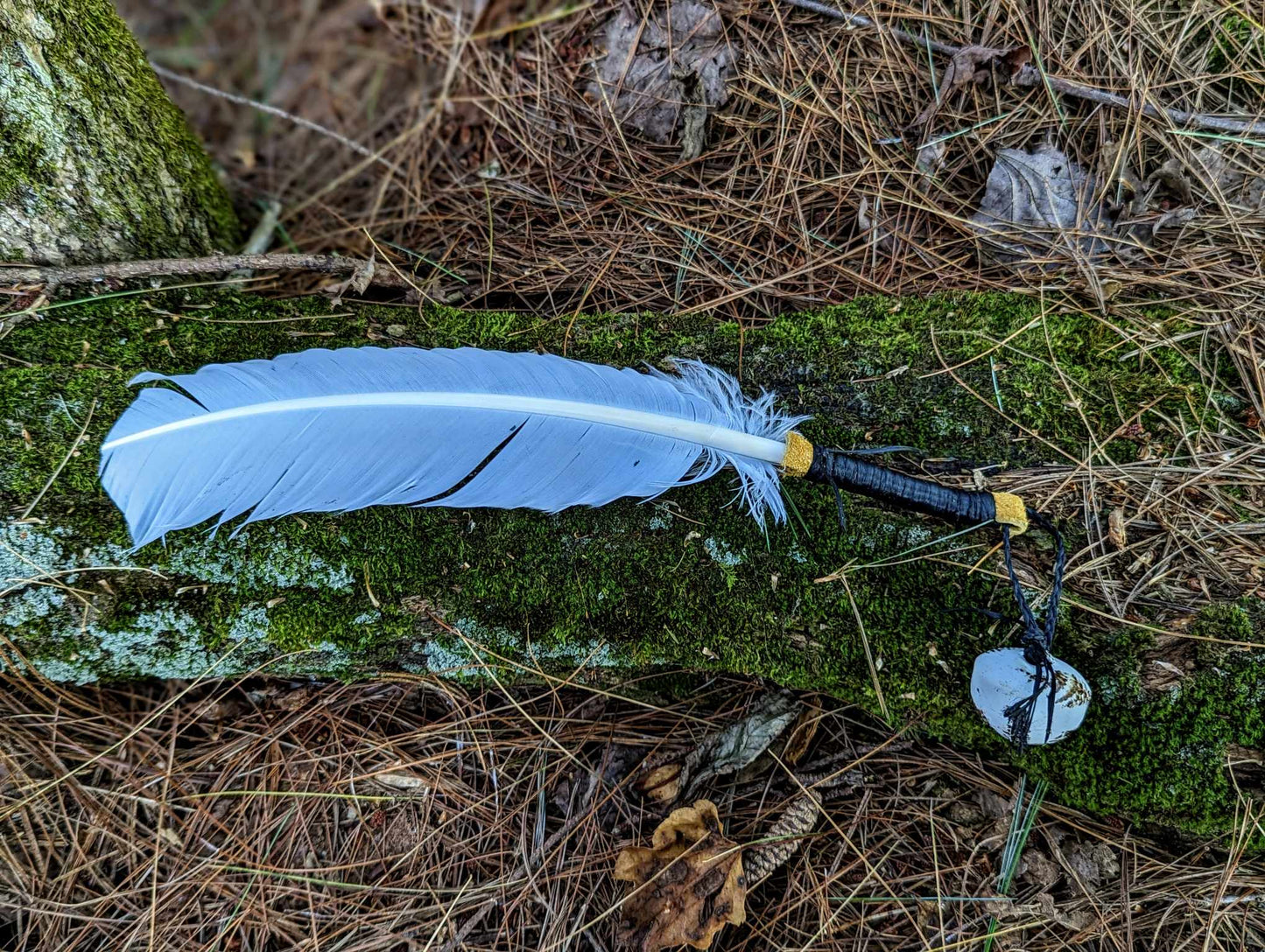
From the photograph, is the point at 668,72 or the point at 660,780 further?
the point at 668,72

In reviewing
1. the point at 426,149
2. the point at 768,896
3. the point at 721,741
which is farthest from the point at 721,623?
the point at 426,149

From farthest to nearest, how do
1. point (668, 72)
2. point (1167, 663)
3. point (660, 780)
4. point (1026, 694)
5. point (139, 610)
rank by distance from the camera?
point (668, 72) < point (660, 780) < point (139, 610) < point (1167, 663) < point (1026, 694)

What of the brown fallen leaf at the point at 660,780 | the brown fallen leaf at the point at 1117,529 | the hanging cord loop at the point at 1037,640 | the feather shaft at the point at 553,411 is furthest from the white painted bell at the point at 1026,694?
the brown fallen leaf at the point at 660,780

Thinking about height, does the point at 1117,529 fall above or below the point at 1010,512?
below

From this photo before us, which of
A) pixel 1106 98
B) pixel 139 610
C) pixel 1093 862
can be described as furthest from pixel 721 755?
pixel 1106 98

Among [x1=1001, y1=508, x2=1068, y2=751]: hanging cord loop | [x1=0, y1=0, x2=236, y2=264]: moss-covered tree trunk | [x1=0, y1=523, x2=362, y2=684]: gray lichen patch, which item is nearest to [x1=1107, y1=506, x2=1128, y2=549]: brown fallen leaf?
[x1=1001, y1=508, x2=1068, y2=751]: hanging cord loop

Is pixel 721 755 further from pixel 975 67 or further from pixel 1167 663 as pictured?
pixel 975 67

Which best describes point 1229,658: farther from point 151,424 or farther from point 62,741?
point 62,741

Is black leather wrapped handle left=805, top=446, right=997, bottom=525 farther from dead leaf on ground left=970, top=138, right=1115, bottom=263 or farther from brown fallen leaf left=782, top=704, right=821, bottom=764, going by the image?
dead leaf on ground left=970, top=138, right=1115, bottom=263
